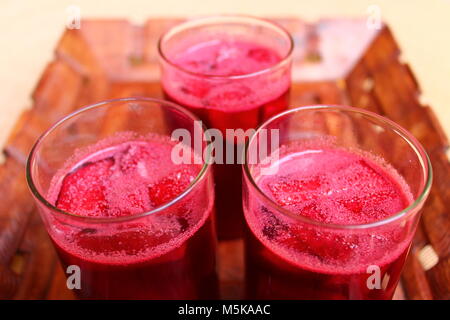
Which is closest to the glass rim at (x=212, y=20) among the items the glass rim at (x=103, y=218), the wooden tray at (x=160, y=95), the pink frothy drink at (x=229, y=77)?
the pink frothy drink at (x=229, y=77)

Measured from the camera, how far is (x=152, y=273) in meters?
0.64

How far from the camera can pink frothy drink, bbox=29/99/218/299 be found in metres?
0.62

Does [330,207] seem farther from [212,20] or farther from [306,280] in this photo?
[212,20]

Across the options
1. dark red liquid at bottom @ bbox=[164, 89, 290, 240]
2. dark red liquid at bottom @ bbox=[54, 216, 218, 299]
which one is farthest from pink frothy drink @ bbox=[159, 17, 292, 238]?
dark red liquid at bottom @ bbox=[54, 216, 218, 299]

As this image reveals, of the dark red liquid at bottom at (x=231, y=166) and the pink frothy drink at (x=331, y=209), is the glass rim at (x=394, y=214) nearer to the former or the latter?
the pink frothy drink at (x=331, y=209)

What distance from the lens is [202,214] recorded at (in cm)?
68

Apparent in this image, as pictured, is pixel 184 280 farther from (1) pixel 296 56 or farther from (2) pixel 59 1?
(2) pixel 59 1

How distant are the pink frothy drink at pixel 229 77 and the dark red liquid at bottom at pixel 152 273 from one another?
217mm

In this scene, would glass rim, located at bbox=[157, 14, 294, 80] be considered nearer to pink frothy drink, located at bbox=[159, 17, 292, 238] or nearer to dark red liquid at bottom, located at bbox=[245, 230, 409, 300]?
pink frothy drink, located at bbox=[159, 17, 292, 238]

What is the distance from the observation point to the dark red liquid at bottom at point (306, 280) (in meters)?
0.62

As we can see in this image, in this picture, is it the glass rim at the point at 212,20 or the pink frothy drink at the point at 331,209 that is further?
the glass rim at the point at 212,20

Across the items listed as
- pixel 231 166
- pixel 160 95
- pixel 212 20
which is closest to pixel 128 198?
pixel 231 166

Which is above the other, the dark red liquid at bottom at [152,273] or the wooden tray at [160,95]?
the dark red liquid at bottom at [152,273]

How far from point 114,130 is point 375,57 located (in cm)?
68
